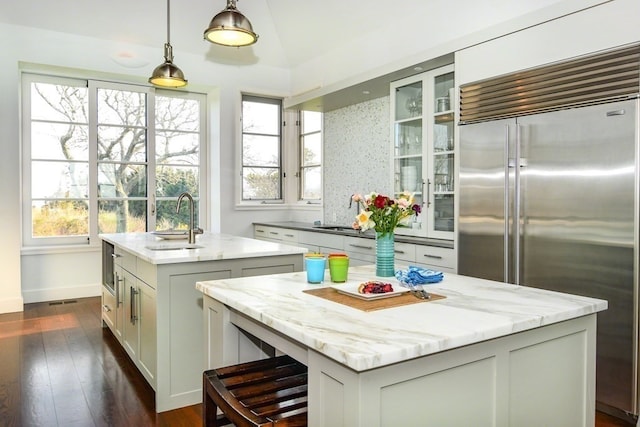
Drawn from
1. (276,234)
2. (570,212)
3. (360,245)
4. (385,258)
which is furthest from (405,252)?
(276,234)

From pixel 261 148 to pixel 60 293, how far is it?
2.94 metres

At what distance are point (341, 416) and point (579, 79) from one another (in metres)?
2.41

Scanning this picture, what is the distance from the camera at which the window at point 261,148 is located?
6156 mm

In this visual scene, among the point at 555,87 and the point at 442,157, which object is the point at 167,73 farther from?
the point at 555,87

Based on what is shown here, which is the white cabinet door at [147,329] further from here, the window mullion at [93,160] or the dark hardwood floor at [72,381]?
the window mullion at [93,160]

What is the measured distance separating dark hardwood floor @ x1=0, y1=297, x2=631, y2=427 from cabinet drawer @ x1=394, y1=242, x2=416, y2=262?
158 cm

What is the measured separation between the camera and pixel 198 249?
3.04m

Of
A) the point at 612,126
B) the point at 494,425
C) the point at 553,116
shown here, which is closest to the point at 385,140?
the point at 553,116

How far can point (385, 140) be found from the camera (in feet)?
16.0

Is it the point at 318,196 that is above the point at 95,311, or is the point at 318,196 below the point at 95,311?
above

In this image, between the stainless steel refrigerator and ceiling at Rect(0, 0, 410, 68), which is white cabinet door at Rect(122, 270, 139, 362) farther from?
ceiling at Rect(0, 0, 410, 68)

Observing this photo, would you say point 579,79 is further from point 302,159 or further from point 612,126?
point 302,159

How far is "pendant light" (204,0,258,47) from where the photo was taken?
281cm

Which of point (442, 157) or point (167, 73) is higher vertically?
point (167, 73)
